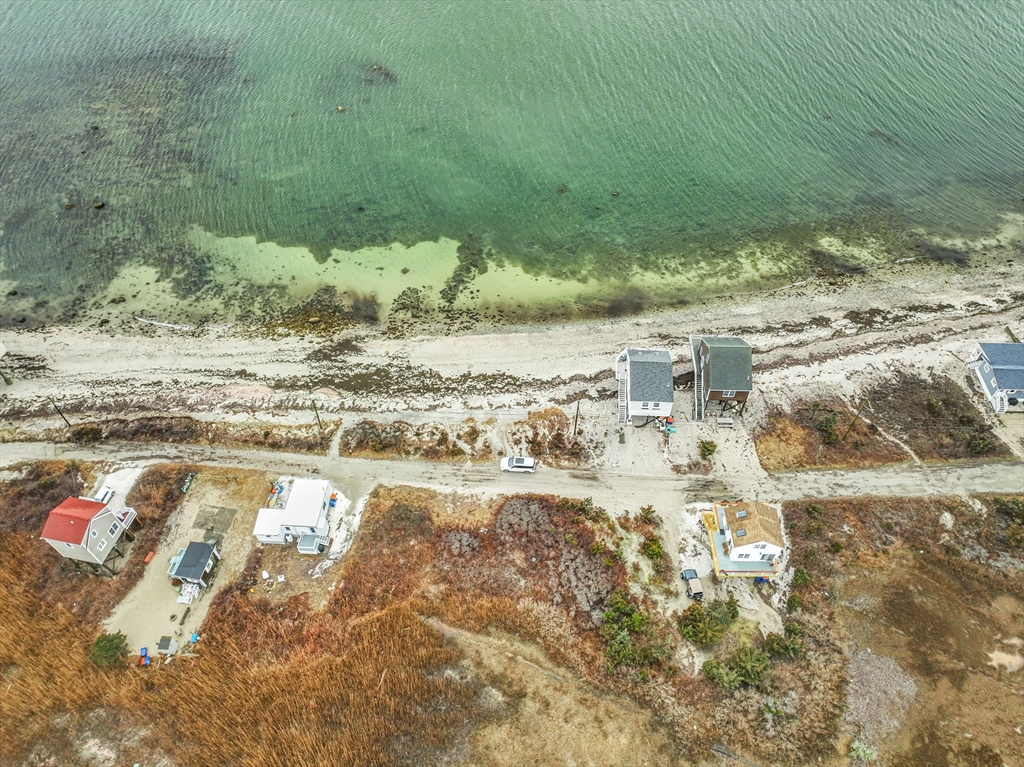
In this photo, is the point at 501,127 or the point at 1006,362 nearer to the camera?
the point at 1006,362

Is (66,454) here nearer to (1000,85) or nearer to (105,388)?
(105,388)

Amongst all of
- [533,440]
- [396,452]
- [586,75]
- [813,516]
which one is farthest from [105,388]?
[586,75]

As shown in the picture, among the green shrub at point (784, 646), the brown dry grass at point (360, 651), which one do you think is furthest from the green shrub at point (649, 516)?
the green shrub at point (784, 646)

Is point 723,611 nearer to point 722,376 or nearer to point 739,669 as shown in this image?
point 739,669

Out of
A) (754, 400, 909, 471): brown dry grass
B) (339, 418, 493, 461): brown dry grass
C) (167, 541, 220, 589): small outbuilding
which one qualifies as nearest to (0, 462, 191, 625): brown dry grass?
(167, 541, 220, 589): small outbuilding

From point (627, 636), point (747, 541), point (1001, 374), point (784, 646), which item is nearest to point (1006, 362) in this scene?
point (1001, 374)

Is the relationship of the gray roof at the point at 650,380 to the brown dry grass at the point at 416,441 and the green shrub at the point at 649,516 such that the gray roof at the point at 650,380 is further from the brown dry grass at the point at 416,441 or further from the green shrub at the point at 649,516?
the brown dry grass at the point at 416,441
